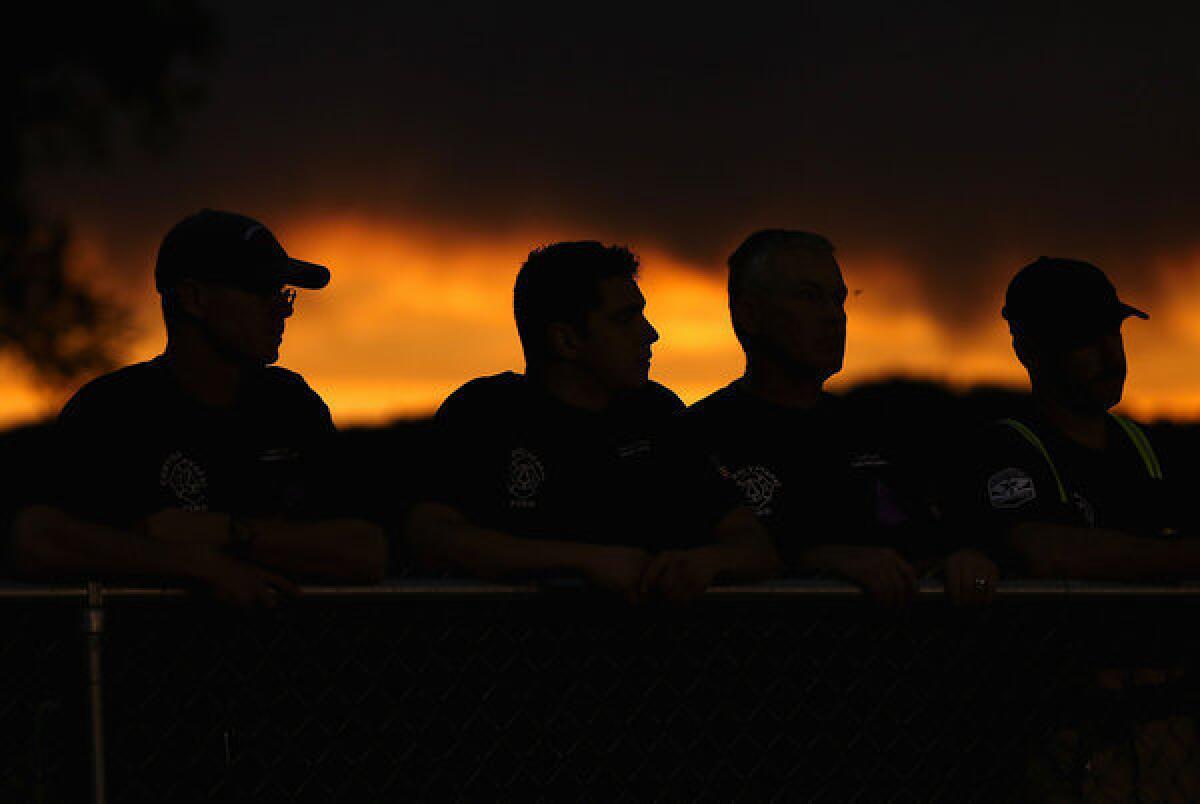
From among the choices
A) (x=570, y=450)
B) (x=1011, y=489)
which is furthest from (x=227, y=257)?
(x=1011, y=489)

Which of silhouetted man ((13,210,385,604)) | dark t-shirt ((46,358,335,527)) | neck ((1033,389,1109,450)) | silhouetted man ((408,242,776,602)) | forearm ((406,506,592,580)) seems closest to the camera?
silhouetted man ((13,210,385,604))

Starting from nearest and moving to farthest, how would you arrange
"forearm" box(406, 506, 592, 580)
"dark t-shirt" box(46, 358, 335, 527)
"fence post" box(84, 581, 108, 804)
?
"fence post" box(84, 581, 108, 804) < "forearm" box(406, 506, 592, 580) < "dark t-shirt" box(46, 358, 335, 527)

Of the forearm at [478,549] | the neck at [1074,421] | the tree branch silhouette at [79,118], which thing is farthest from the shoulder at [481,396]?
the tree branch silhouette at [79,118]

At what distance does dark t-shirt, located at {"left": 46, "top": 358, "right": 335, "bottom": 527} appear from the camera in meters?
3.96

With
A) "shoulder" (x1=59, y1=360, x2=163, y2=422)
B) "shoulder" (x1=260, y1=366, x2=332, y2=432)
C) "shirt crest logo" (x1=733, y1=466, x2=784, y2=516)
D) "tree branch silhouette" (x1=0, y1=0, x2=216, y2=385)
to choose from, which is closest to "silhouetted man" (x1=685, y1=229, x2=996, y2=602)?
"shirt crest logo" (x1=733, y1=466, x2=784, y2=516)

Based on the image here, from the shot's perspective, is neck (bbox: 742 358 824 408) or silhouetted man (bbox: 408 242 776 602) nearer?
silhouetted man (bbox: 408 242 776 602)

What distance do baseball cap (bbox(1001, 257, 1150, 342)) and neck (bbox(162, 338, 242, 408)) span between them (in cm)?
228

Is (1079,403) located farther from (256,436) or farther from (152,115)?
(152,115)

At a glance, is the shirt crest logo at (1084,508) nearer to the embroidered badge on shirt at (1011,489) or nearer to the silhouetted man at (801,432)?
the embroidered badge on shirt at (1011,489)

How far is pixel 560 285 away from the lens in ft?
15.0

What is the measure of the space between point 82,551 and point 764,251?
2.30m

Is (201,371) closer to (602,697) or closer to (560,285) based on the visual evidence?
(560,285)

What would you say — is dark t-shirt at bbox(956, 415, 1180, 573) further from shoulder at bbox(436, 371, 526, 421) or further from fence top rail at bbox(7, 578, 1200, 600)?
shoulder at bbox(436, 371, 526, 421)

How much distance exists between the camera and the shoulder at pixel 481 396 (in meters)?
4.33
